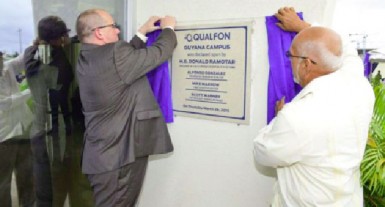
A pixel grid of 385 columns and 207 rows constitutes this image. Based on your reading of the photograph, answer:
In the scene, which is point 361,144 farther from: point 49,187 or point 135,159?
point 49,187

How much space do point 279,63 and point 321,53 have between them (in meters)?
0.35

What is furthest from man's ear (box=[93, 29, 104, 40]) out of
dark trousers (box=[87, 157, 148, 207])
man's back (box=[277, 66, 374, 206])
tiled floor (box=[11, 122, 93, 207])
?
man's back (box=[277, 66, 374, 206])

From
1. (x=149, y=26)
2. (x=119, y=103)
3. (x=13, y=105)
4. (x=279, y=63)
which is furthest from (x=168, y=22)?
(x=13, y=105)

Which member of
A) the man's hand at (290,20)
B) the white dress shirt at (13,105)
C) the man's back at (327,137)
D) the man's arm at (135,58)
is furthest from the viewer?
the white dress shirt at (13,105)

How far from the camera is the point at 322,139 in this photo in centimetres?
135

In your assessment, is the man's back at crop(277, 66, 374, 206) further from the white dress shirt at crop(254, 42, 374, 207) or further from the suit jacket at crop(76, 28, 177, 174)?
the suit jacket at crop(76, 28, 177, 174)

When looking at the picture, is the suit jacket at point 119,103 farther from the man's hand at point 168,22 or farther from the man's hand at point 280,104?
the man's hand at point 280,104

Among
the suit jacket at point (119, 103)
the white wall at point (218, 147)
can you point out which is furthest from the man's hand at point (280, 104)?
the suit jacket at point (119, 103)

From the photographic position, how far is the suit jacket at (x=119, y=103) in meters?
1.77

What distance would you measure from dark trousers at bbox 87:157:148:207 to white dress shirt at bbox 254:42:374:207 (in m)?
0.85

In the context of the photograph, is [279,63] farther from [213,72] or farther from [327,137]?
[327,137]

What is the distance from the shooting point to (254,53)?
1886 mm

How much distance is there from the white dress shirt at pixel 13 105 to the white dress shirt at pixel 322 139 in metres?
1.55

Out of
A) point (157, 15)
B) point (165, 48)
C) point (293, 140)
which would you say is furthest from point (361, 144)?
point (157, 15)
